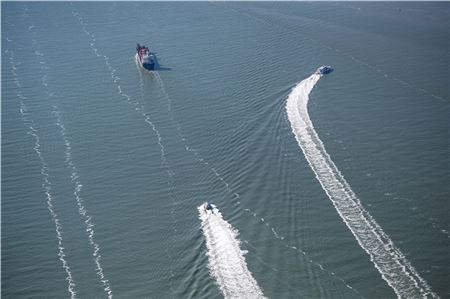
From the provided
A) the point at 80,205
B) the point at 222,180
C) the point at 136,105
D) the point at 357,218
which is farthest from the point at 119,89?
the point at 357,218

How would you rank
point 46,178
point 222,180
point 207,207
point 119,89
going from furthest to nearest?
point 119,89
point 46,178
point 222,180
point 207,207

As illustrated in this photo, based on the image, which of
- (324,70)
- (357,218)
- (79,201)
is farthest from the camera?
(324,70)

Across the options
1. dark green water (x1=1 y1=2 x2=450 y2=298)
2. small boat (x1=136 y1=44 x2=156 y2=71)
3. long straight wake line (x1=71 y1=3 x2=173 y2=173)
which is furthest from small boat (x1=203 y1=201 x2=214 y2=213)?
small boat (x1=136 y1=44 x2=156 y2=71)

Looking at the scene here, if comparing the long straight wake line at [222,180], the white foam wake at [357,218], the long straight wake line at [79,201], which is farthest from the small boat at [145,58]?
the white foam wake at [357,218]

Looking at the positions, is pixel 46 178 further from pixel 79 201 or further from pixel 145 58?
pixel 145 58

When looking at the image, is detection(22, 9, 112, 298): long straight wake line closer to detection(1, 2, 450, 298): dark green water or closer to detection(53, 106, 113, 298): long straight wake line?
detection(53, 106, 113, 298): long straight wake line
